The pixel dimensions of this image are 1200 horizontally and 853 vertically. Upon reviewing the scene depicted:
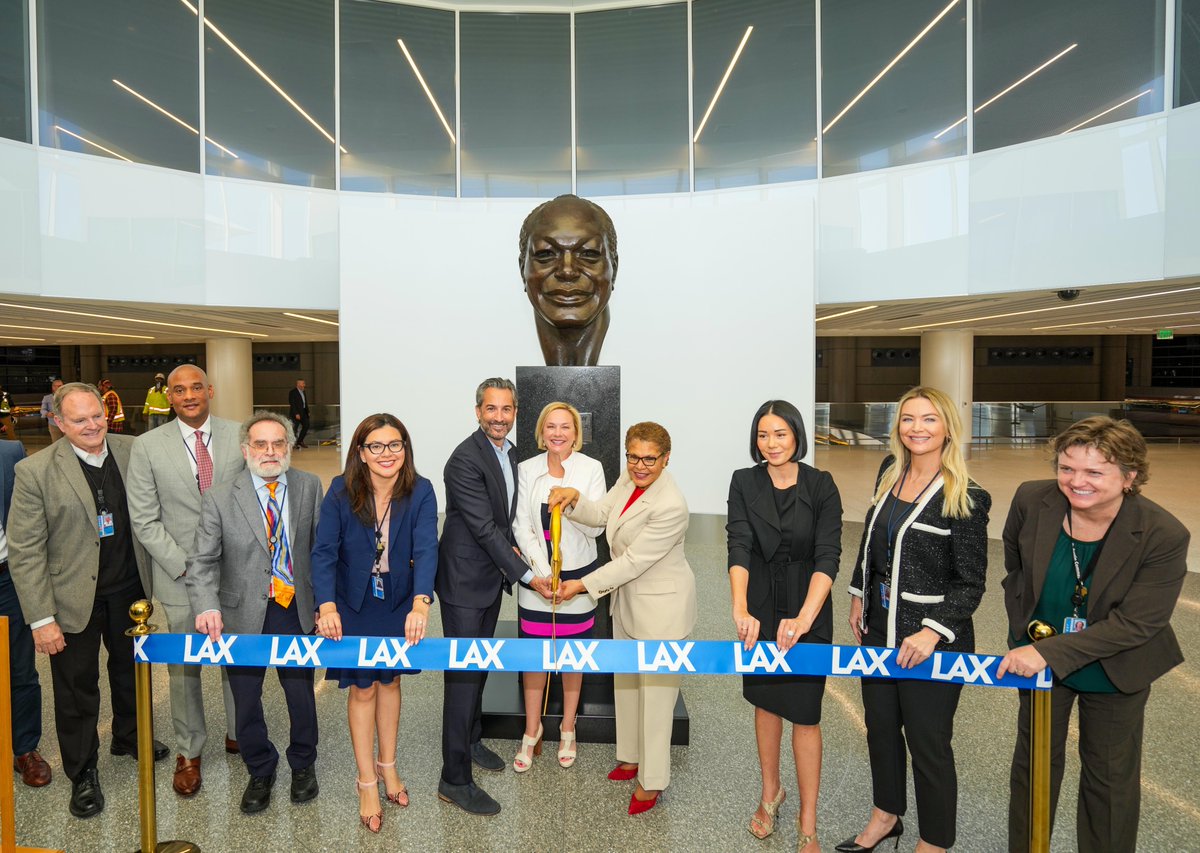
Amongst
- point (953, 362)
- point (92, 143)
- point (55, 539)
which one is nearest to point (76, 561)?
point (55, 539)

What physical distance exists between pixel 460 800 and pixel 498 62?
9767 mm

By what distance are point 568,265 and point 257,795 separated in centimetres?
292

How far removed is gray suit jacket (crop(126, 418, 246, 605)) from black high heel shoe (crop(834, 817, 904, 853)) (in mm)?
2703

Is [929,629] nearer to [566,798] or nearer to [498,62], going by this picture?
[566,798]

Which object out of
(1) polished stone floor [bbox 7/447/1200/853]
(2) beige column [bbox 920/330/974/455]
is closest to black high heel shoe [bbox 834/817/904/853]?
(1) polished stone floor [bbox 7/447/1200/853]

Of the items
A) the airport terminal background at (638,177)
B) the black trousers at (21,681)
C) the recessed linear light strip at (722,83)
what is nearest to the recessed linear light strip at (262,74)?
the airport terminal background at (638,177)

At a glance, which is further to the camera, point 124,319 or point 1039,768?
point 124,319

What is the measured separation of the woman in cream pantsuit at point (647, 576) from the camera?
2.62 m

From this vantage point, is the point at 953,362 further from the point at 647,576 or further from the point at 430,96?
the point at 647,576

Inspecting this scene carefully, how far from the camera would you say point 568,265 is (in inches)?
159

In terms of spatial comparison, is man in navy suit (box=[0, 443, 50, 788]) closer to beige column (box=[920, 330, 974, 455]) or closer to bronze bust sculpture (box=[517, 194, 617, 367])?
bronze bust sculpture (box=[517, 194, 617, 367])

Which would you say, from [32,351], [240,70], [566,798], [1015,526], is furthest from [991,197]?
[32,351]

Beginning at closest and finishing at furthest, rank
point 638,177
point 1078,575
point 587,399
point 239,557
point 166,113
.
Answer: point 1078,575 < point 239,557 < point 587,399 < point 166,113 < point 638,177

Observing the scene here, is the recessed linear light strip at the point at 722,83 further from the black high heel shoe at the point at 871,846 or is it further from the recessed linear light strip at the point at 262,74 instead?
the black high heel shoe at the point at 871,846
